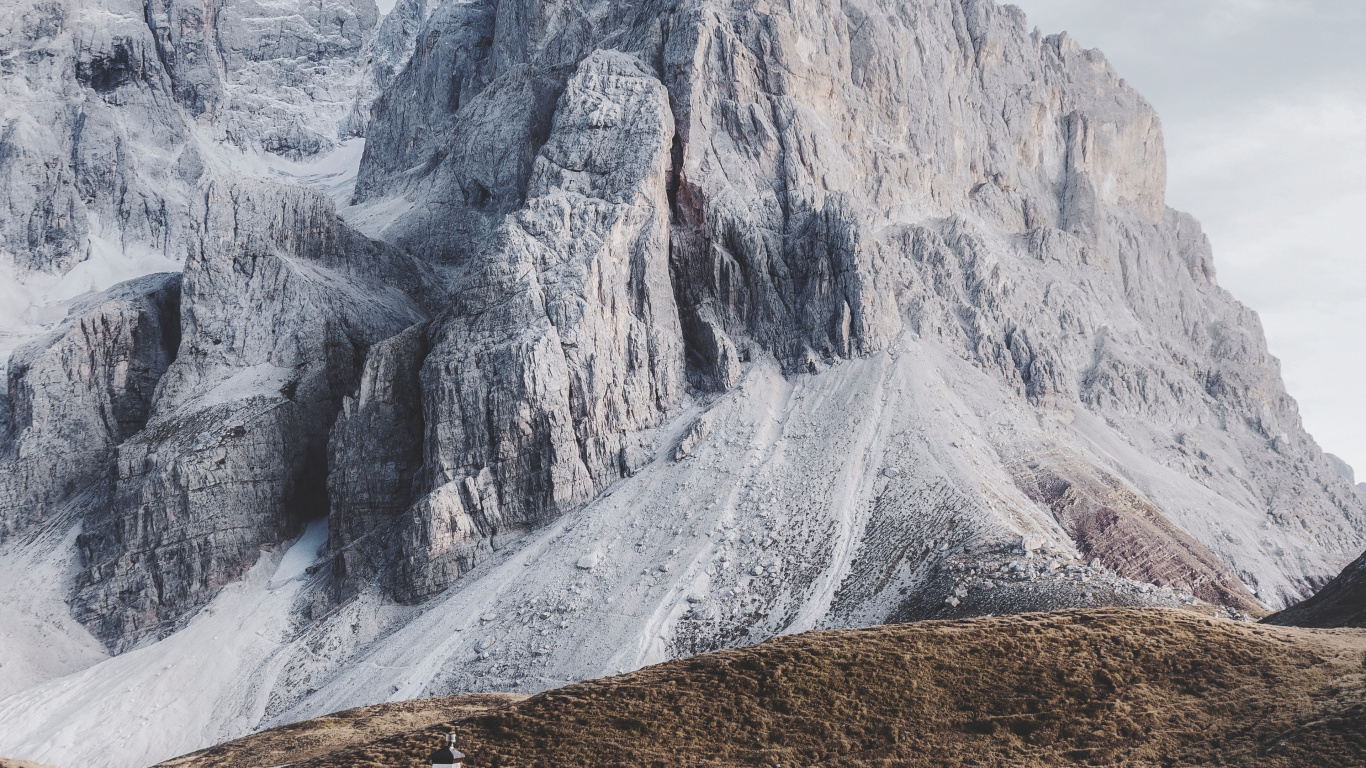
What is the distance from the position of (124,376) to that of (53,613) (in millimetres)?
27898

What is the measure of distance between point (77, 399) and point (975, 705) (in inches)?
3831

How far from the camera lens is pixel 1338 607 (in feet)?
122

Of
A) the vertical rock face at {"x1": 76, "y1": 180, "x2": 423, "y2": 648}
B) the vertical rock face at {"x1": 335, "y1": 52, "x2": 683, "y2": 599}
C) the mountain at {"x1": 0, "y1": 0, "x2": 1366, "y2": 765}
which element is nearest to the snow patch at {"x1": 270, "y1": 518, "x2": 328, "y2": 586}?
the mountain at {"x1": 0, "y1": 0, "x2": 1366, "y2": 765}

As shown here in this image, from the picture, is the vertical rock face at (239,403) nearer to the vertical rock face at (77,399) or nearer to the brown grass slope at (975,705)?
the vertical rock face at (77,399)

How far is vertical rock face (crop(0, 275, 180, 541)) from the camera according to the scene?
287ft

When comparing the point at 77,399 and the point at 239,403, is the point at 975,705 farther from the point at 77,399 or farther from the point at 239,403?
the point at 77,399

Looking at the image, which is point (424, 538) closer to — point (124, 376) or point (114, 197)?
point (124, 376)

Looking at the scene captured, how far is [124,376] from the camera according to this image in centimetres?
9494

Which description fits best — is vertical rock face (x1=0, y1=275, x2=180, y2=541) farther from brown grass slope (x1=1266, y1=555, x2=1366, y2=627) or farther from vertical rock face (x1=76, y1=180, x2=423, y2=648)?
brown grass slope (x1=1266, y1=555, x2=1366, y2=627)

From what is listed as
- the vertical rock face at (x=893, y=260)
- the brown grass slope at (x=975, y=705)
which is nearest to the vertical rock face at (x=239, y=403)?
the vertical rock face at (x=893, y=260)

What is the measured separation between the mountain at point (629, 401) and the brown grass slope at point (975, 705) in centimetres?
1933

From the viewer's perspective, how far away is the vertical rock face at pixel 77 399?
3445 inches

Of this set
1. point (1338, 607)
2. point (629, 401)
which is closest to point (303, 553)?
point (629, 401)

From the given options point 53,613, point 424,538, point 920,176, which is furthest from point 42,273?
point 920,176
